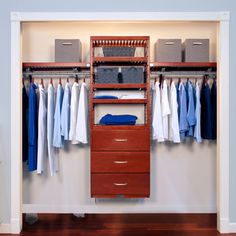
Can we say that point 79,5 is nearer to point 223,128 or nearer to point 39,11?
point 39,11

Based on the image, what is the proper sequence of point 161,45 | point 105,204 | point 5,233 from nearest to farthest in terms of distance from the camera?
point 5,233 < point 161,45 < point 105,204

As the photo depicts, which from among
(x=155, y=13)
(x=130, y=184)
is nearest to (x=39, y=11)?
(x=155, y=13)

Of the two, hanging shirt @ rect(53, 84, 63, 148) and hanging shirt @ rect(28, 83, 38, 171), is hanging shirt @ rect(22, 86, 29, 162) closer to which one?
hanging shirt @ rect(28, 83, 38, 171)

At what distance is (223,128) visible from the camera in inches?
117

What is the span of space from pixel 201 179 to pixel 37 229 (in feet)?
6.34

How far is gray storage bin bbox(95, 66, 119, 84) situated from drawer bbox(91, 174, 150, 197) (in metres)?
0.97

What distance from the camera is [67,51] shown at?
10.5 feet

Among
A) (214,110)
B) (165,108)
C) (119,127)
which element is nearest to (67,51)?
(119,127)

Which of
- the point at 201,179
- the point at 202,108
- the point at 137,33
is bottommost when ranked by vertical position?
the point at 201,179

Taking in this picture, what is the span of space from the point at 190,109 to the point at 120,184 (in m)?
1.08

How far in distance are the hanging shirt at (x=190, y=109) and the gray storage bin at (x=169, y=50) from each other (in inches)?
12.9

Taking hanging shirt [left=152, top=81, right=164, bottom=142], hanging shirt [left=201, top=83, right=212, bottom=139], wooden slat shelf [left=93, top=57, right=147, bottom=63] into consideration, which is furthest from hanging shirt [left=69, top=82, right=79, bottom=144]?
hanging shirt [left=201, top=83, right=212, bottom=139]

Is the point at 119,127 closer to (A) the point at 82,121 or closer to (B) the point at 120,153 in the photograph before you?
(B) the point at 120,153

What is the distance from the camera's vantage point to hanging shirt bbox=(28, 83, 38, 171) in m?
3.18
